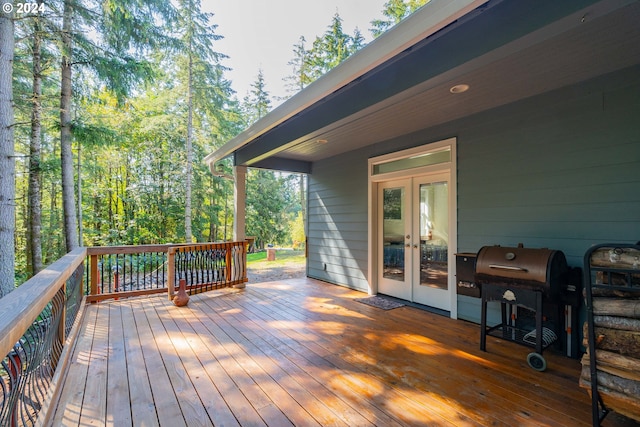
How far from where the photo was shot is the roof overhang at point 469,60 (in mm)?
1655

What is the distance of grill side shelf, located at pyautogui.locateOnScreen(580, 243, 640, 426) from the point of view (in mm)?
1607

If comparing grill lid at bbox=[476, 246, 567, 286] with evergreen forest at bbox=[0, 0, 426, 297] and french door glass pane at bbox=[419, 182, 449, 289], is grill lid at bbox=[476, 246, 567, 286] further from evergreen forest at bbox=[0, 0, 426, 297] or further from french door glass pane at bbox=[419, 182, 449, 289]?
evergreen forest at bbox=[0, 0, 426, 297]

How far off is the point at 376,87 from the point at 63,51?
5.98m

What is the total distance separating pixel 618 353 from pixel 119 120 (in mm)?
12384

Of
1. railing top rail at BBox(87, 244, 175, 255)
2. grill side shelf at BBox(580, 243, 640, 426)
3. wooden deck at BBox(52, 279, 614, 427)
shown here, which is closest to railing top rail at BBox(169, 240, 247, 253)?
railing top rail at BBox(87, 244, 175, 255)

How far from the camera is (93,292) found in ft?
14.2

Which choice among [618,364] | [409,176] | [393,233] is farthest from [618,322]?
[393,233]

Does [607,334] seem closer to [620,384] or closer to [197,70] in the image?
[620,384]

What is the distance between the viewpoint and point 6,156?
4.21 meters

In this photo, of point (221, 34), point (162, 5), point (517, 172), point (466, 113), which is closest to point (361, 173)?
point (466, 113)

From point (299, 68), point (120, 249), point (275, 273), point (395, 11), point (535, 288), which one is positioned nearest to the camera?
point (535, 288)

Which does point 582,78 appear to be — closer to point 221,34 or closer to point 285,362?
point 285,362

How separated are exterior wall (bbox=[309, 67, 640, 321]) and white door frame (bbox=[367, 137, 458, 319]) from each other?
0.09 meters

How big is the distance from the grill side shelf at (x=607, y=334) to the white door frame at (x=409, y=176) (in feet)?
6.42
